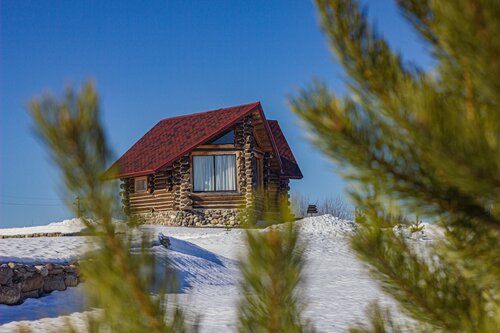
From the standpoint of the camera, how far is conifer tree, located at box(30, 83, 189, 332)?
5.27ft

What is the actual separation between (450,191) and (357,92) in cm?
55

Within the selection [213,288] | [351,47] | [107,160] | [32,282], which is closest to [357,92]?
[351,47]

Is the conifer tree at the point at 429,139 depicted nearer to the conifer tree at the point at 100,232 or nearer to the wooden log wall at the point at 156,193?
the conifer tree at the point at 100,232

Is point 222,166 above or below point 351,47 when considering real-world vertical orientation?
above

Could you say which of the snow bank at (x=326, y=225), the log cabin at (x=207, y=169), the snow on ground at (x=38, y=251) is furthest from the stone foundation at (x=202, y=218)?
the snow on ground at (x=38, y=251)

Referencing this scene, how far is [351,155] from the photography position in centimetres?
214

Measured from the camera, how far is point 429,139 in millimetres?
1785

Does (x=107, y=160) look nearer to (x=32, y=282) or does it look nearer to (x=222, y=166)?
(x=32, y=282)

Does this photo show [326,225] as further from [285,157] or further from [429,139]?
[429,139]

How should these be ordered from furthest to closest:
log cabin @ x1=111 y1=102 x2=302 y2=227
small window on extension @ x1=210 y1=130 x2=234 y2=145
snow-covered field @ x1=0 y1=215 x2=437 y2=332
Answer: small window on extension @ x1=210 y1=130 x2=234 y2=145 → log cabin @ x1=111 y1=102 x2=302 y2=227 → snow-covered field @ x1=0 y1=215 x2=437 y2=332

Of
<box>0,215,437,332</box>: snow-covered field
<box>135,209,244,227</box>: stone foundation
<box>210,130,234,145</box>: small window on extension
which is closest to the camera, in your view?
<box>0,215,437,332</box>: snow-covered field

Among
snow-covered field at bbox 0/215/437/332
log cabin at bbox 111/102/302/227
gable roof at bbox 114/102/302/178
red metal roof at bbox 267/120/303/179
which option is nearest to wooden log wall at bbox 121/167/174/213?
log cabin at bbox 111/102/302/227

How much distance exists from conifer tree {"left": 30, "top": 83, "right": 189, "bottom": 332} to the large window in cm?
2155

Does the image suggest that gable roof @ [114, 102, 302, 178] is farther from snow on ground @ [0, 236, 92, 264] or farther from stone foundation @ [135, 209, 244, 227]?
snow on ground @ [0, 236, 92, 264]
